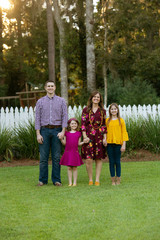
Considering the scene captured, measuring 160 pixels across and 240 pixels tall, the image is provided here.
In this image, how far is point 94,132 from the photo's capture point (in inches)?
282

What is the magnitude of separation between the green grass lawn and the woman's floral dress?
1.86 feet

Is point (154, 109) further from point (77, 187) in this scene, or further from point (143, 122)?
point (77, 187)

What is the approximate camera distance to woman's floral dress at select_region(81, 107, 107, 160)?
7156mm

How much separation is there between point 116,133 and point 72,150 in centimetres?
84

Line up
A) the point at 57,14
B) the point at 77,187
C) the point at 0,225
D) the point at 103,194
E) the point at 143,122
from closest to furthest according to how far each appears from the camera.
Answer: the point at 0,225 → the point at 103,194 → the point at 77,187 → the point at 143,122 → the point at 57,14

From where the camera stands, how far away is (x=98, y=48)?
23.3 metres

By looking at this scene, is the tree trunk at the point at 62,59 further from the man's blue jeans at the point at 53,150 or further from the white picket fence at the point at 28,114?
the man's blue jeans at the point at 53,150

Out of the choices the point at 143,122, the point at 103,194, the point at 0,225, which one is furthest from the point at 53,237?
the point at 143,122

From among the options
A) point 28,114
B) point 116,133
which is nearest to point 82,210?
point 116,133

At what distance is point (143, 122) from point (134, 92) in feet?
35.4

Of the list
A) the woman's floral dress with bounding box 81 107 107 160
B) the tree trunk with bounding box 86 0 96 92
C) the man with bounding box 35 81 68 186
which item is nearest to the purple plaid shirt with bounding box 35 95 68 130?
the man with bounding box 35 81 68 186

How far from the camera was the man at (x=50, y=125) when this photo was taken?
288 inches

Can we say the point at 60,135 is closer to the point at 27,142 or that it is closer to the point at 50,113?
the point at 50,113

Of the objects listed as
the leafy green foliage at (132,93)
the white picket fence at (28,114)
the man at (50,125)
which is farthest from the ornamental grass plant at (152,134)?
the leafy green foliage at (132,93)
